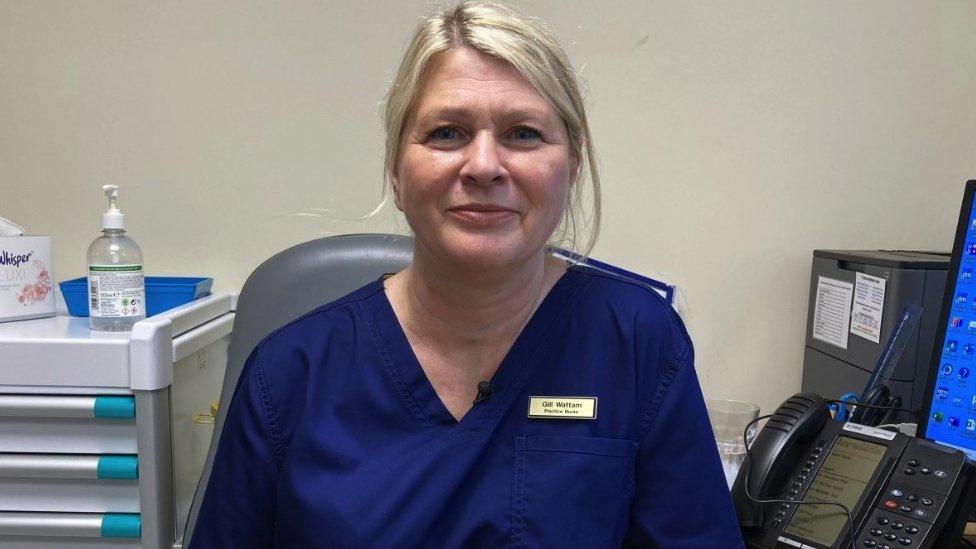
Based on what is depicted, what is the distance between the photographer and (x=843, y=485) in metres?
0.97

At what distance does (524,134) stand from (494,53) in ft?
0.32

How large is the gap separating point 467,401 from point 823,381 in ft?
3.03

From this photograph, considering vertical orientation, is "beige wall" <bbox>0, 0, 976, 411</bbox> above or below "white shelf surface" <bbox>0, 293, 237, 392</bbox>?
above

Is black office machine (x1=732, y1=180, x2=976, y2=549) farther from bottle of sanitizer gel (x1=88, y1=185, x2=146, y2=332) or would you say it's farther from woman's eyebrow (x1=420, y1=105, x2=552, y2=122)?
bottle of sanitizer gel (x1=88, y1=185, x2=146, y2=332)

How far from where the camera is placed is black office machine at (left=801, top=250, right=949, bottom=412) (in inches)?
51.4

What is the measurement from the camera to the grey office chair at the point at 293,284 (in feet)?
3.87

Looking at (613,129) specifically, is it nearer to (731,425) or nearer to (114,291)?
(731,425)

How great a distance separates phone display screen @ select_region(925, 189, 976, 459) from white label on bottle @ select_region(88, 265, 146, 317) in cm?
122

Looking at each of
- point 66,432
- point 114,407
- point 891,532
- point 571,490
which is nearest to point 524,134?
point 571,490

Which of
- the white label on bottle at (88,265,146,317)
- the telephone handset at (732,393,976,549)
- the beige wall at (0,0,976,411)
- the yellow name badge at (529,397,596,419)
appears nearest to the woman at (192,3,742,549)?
the yellow name badge at (529,397,596,419)

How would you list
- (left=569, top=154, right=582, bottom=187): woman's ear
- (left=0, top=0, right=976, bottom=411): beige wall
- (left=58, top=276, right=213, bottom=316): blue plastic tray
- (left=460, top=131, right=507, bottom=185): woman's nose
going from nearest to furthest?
(left=460, top=131, right=507, bottom=185): woman's nose, (left=569, top=154, right=582, bottom=187): woman's ear, (left=58, top=276, right=213, bottom=316): blue plastic tray, (left=0, top=0, right=976, bottom=411): beige wall

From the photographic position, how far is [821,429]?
106cm

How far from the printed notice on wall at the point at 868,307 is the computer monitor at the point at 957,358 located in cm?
33

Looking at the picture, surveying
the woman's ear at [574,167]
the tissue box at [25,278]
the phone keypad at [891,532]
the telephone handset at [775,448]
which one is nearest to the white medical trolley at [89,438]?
the tissue box at [25,278]
